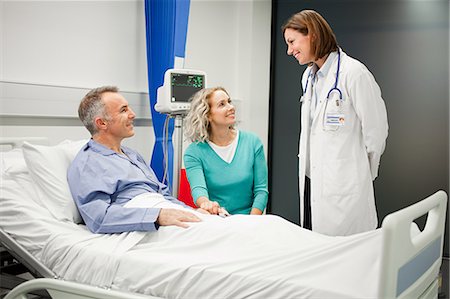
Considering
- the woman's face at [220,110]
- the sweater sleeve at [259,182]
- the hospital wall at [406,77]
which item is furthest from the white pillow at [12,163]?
the hospital wall at [406,77]

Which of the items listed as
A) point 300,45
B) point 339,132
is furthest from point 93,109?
point 339,132

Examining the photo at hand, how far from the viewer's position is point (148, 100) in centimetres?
374

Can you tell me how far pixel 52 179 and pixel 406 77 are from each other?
9.50ft

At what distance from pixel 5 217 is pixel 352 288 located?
1.33 meters

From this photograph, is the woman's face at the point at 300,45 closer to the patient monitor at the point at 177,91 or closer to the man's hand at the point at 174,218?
the patient monitor at the point at 177,91

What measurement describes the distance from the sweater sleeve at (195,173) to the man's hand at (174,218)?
52 centimetres

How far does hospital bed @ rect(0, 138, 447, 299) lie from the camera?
1.54 metres

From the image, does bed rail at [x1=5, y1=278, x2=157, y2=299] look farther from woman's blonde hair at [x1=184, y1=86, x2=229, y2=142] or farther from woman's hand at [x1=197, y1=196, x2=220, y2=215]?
woman's blonde hair at [x1=184, y1=86, x2=229, y2=142]

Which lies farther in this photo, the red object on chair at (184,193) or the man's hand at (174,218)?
the red object on chair at (184,193)

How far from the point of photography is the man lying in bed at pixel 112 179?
201cm

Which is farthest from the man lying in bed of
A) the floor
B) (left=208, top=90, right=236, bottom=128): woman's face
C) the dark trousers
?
the floor

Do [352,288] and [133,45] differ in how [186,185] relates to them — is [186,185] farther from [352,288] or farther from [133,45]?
[352,288]

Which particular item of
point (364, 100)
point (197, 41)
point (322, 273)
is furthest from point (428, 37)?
point (322, 273)

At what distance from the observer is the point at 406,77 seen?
415 centimetres
